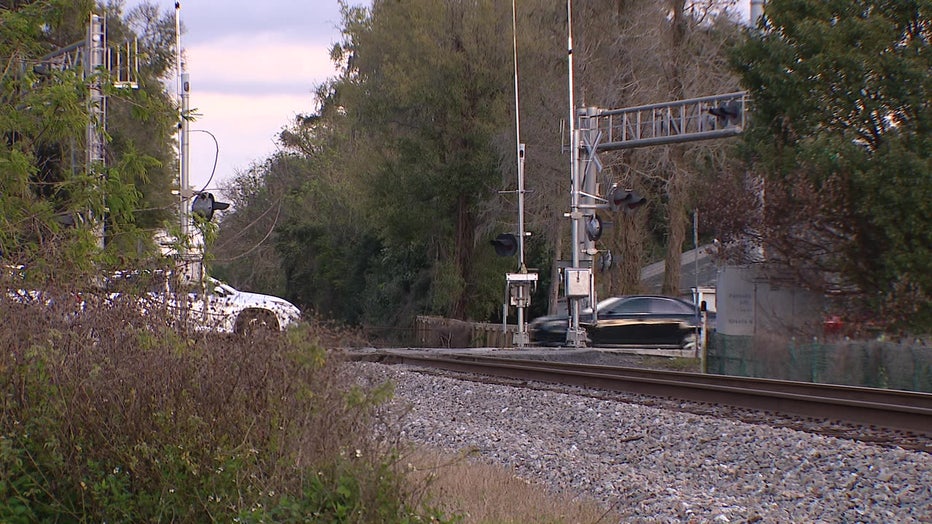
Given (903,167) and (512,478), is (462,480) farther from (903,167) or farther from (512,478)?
(903,167)

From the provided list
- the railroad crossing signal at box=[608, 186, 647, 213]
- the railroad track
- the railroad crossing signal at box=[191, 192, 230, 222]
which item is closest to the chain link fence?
the railroad track

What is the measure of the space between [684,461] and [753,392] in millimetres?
4250

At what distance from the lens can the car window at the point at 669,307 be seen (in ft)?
102

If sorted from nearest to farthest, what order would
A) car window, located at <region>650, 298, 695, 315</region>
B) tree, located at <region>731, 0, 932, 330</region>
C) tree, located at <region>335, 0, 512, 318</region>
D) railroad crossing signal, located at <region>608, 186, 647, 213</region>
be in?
tree, located at <region>731, 0, 932, 330</region> < railroad crossing signal, located at <region>608, 186, 647, 213</region> < car window, located at <region>650, 298, 695, 315</region> < tree, located at <region>335, 0, 512, 318</region>

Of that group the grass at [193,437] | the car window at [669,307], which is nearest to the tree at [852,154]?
the car window at [669,307]

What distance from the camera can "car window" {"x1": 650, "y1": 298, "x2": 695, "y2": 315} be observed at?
31031 millimetres

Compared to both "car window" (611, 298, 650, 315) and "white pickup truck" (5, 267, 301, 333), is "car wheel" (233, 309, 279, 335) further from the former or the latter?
"car window" (611, 298, 650, 315)

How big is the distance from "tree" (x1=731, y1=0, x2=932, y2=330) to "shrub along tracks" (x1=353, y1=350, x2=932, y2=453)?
6627mm

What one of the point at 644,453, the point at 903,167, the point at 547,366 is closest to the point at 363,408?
the point at 644,453

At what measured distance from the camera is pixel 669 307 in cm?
3112

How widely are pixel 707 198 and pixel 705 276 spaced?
3574cm

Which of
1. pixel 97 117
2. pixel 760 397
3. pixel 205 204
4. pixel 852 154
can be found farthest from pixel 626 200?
pixel 97 117

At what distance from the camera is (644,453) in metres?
11.2

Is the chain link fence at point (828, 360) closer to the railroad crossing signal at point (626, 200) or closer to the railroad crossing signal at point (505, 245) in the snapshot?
the railroad crossing signal at point (626, 200)
